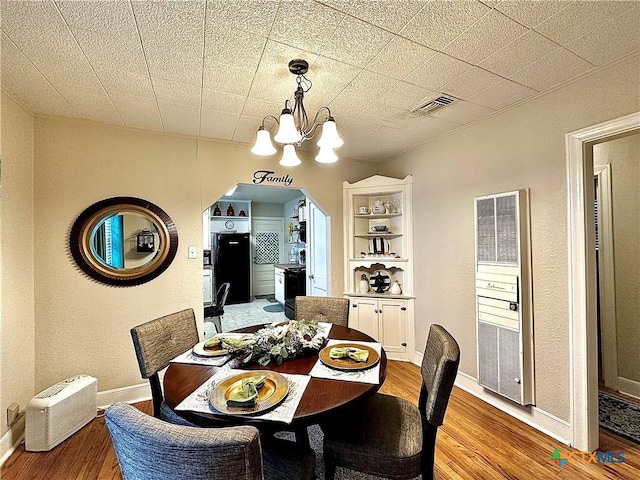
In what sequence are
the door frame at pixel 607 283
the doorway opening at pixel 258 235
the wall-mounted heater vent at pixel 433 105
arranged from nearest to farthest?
the wall-mounted heater vent at pixel 433 105
the door frame at pixel 607 283
the doorway opening at pixel 258 235

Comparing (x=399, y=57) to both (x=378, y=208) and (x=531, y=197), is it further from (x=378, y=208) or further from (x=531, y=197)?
(x=378, y=208)

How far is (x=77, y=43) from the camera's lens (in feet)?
5.16

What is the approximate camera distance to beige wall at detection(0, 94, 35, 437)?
2.01m

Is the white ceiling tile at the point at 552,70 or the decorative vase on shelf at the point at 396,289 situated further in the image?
the decorative vase on shelf at the point at 396,289

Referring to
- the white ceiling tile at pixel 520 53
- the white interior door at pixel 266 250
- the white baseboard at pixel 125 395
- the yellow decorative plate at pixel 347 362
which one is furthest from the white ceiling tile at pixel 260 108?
the white interior door at pixel 266 250

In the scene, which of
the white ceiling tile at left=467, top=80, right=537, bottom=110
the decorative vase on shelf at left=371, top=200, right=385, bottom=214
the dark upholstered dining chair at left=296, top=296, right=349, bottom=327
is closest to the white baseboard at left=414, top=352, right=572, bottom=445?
the dark upholstered dining chair at left=296, top=296, right=349, bottom=327

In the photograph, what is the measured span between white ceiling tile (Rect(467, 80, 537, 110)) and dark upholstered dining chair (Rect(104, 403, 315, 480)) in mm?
2448

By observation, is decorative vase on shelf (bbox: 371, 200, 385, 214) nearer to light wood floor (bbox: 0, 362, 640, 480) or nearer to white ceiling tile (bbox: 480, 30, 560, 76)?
white ceiling tile (bbox: 480, 30, 560, 76)

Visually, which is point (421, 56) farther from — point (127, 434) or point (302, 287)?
point (302, 287)

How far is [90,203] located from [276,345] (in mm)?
2135

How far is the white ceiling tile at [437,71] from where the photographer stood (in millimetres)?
1770

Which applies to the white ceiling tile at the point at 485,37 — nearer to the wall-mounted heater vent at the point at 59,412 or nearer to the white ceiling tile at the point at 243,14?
the white ceiling tile at the point at 243,14

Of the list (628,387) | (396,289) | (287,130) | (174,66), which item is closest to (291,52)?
(287,130)

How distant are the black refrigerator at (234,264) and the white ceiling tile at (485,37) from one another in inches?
237
